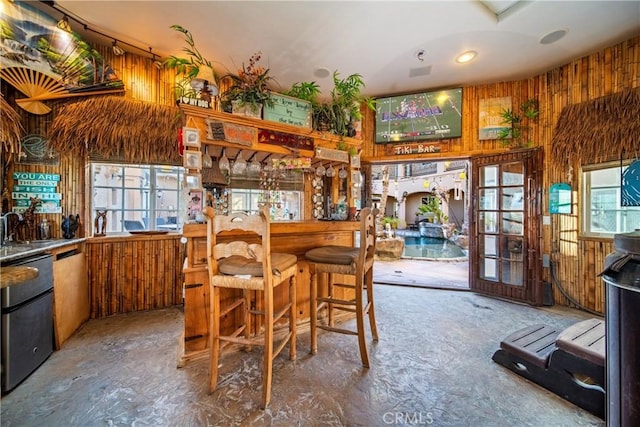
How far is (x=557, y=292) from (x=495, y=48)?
335cm

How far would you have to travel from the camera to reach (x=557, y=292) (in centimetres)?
344

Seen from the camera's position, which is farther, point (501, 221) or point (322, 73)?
point (501, 221)

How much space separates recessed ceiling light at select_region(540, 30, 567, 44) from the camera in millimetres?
2766

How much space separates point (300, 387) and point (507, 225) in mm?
3770

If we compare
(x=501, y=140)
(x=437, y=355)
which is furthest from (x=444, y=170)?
(x=437, y=355)

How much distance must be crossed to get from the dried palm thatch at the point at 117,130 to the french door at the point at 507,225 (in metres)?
4.54

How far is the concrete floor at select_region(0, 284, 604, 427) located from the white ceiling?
10.6 feet

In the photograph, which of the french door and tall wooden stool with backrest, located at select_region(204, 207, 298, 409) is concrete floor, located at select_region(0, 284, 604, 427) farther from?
the french door

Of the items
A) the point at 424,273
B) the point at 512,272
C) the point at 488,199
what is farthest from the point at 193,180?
the point at 424,273

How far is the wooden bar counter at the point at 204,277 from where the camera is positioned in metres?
1.96

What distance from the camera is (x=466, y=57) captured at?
3232 millimetres

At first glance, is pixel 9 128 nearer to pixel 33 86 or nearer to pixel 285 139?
pixel 33 86

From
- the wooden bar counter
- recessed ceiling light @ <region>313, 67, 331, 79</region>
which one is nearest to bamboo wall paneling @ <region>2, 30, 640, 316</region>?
the wooden bar counter

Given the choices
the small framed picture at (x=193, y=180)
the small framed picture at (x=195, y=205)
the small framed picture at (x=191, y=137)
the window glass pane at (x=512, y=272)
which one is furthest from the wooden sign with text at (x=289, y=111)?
the window glass pane at (x=512, y=272)
